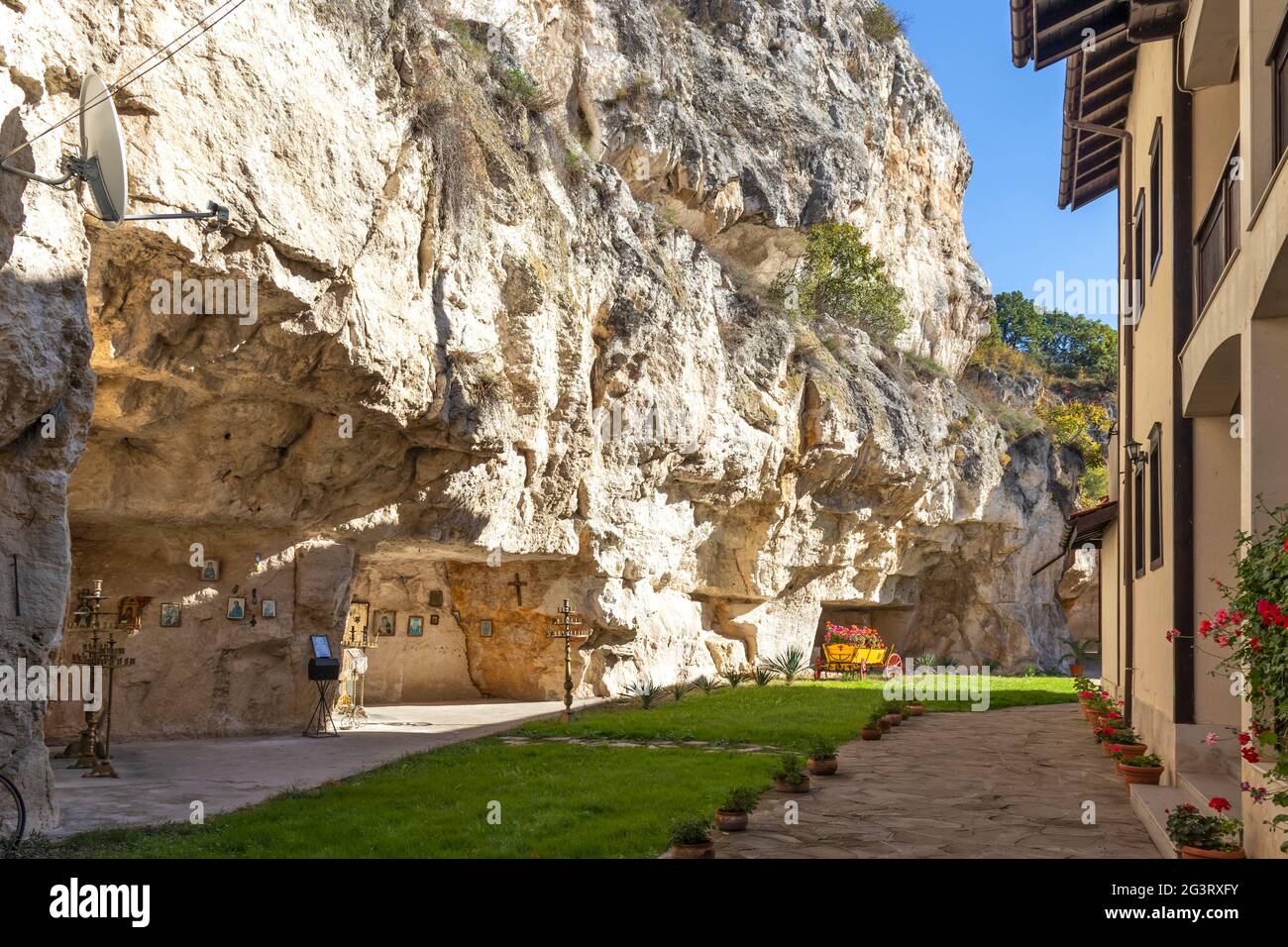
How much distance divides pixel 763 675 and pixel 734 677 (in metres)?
1.15

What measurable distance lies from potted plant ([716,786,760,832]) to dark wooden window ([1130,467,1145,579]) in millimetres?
7852

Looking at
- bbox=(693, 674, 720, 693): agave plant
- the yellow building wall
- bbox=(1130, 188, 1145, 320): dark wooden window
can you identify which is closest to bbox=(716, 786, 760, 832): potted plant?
the yellow building wall

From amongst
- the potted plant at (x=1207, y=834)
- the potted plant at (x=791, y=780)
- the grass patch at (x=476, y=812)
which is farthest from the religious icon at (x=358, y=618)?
the potted plant at (x=1207, y=834)

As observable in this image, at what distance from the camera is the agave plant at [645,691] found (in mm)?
19922

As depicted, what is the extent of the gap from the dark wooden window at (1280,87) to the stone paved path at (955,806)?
16.8 feet

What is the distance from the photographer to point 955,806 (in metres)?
A: 9.76

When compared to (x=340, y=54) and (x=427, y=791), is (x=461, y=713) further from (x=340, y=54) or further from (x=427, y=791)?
(x=340, y=54)

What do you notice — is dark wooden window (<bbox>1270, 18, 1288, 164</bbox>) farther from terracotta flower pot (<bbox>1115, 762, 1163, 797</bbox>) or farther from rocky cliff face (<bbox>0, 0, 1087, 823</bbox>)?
rocky cliff face (<bbox>0, 0, 1087, 823</bbox>)

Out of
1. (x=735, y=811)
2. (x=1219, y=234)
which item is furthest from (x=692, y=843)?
(x=1219, y=234)

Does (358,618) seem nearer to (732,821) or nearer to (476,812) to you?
(476,812)

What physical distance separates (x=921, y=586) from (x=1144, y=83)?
25305 mm

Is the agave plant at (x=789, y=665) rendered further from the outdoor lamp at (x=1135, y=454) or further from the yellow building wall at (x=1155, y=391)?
the yellow building wall at (x=1155, y=391)
